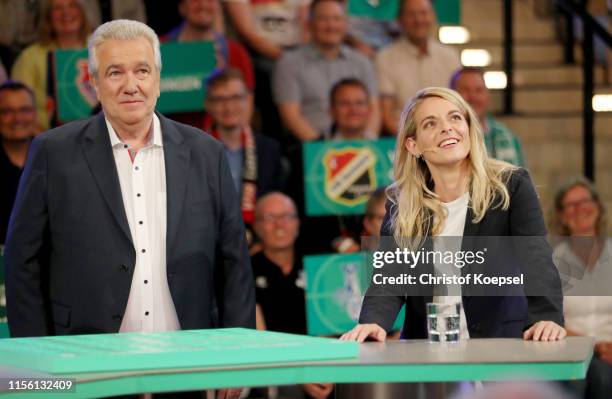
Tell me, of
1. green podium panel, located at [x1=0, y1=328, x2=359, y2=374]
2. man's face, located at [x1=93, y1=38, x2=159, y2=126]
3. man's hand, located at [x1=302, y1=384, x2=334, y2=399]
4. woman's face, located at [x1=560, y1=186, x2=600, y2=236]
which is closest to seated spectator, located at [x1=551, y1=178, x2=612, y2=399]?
woman's face, located at [x1=560, y1=186, x2=600, y2=236]

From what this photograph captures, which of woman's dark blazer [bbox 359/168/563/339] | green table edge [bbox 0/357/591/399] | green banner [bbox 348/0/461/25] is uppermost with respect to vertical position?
Result: green banner [bbox 348/0/461/25]

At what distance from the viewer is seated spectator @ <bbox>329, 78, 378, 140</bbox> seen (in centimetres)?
593

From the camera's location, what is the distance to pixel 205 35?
5816mm

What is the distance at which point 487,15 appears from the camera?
27.1ft

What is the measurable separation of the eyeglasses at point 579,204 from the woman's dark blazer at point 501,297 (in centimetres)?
236

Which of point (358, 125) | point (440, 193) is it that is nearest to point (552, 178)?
point (358, 125)

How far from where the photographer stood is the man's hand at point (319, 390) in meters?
5.09

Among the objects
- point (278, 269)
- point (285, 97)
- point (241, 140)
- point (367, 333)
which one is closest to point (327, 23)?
point (285, 97)

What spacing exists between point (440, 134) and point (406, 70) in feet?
9.33

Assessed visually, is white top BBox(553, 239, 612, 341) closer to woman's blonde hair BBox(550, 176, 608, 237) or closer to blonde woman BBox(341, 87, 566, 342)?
woman's blonde hair BBox(550, 176, 608, 237)

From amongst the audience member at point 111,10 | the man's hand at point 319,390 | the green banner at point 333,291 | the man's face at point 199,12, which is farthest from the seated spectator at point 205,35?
the man's hand at point 319,390

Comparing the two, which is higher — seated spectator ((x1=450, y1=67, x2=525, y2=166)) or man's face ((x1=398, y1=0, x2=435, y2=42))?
man's face ((x1=398, y1=0, x2=435, y2=42))

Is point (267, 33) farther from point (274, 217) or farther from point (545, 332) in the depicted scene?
point (545, 332)

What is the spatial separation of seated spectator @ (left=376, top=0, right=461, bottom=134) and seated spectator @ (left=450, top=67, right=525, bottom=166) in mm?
199
